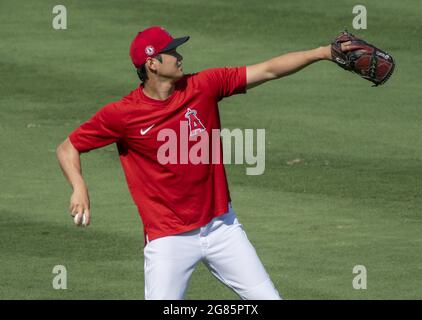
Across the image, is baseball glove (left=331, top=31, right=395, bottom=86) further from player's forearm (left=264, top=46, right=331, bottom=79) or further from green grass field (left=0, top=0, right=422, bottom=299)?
green grass field (left=0, top=0, right=422, bottom=299)

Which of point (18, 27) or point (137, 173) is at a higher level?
point (18, 27)

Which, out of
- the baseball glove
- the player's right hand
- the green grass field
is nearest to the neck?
the player's right hand

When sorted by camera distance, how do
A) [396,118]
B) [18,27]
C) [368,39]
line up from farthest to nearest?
[18,27]
[368,39]
[396,118]

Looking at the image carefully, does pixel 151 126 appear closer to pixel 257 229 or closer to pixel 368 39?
pixel 257 229

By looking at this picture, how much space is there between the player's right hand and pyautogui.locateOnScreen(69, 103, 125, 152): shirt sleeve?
39cm

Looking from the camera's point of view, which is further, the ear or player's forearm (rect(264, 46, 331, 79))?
the ear

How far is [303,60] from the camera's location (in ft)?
30.2

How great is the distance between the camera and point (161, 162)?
9.16m

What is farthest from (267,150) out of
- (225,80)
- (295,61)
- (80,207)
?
(80,207)

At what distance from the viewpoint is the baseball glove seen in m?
9.15

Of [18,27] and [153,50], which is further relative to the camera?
[18,27]

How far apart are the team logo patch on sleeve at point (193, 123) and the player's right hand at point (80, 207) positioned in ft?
2.78

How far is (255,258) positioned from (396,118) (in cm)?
853
